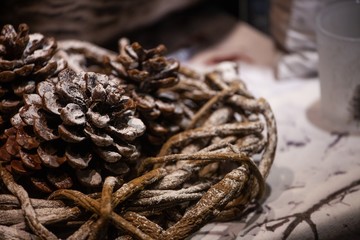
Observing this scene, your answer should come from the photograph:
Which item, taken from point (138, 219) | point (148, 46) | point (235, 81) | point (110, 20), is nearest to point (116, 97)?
point (138, 219)

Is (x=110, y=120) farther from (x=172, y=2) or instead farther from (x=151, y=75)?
(x=172, y=2)

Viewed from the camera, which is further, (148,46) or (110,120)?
(148,46)

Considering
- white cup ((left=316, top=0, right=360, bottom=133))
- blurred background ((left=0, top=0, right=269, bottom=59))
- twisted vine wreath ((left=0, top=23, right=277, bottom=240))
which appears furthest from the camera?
blurred background ((left=0, top=0, right=269, bottom=59))

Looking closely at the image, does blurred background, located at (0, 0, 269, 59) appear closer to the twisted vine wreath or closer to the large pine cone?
the twisted vine wreath

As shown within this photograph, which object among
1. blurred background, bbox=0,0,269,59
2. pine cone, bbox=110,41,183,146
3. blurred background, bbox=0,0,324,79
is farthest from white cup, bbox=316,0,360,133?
blurred background, bbox=0,0,269,59

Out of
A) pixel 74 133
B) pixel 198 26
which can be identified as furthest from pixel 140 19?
pixel 74 133

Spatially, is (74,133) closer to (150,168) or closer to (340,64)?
(150,168)
